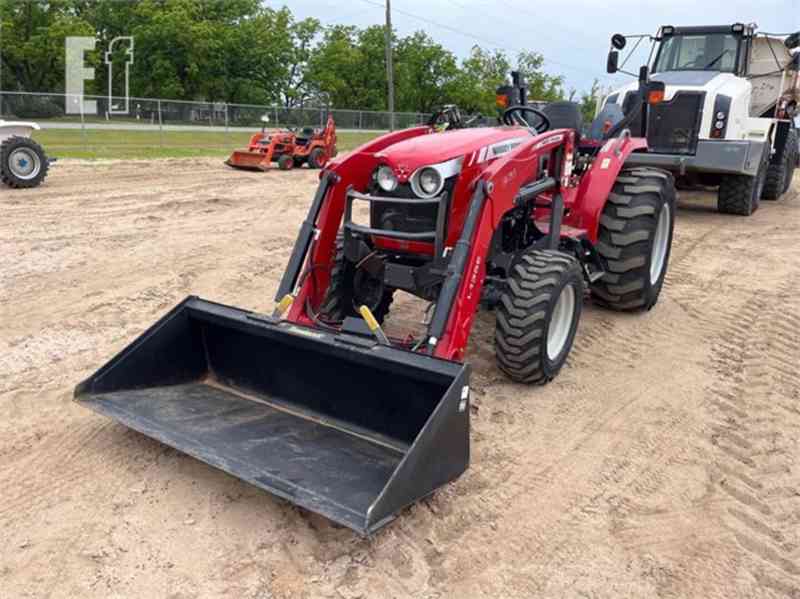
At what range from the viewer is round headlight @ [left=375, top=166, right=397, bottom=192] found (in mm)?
4094

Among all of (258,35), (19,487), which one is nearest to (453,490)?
(19,487)

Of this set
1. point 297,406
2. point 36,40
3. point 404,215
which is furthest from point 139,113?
point 36,40

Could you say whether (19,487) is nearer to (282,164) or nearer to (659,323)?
(659,323)

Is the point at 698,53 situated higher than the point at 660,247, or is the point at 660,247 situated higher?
the point at 698,53

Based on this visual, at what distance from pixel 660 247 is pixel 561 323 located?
214 cm

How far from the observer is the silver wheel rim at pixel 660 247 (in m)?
6.06

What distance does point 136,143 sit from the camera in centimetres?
2169

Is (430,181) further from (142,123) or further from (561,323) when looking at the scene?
(142,123)

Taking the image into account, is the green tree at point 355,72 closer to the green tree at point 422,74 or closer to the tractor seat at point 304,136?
the green tree at point 422,74

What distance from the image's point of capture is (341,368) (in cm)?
360

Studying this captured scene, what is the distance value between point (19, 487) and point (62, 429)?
54 cm

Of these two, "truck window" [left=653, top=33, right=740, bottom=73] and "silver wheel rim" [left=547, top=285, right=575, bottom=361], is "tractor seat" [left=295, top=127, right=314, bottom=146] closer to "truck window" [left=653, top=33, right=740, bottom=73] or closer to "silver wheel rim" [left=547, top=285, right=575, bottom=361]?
"truck window" [left=653, top=33, right=740, bottom=73]

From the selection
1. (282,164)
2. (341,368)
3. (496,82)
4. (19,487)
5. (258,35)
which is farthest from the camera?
(496,82)

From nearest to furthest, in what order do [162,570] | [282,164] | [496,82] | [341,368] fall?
[162,570], [341,368], [282,164], [496,82]
